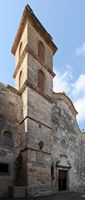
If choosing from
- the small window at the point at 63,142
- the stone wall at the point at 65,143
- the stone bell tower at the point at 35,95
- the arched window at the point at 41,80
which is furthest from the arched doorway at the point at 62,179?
the arched window at the point at 41,80

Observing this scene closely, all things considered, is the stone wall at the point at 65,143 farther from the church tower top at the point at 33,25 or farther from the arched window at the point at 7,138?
the church tower top at the point at 33,25

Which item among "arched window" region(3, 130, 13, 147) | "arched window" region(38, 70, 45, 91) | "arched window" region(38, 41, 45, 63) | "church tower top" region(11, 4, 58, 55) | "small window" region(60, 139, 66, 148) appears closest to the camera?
"arched window" region(3, 130, 13, 147)

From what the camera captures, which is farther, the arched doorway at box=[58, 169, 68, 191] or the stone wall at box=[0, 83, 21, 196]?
the arched doorway at box=[58, 169, 68, 191]

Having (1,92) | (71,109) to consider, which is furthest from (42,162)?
(71,109)

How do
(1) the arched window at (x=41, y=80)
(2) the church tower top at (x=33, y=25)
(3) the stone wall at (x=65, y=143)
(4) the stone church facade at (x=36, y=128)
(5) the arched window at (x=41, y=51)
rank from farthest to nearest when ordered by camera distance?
1. (5) the arched window at (x=41, y=51)
2. (3) the stone wall at (x=65, y=143)
3. (2) the church tower top at (x=33, y=25)
4. (1) the arched window at (x=41, y=80)
5. (4) the stone church facade at (x=36, y=128)

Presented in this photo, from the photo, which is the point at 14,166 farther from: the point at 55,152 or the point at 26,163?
the point at 55,152

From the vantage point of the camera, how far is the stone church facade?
12.1 m

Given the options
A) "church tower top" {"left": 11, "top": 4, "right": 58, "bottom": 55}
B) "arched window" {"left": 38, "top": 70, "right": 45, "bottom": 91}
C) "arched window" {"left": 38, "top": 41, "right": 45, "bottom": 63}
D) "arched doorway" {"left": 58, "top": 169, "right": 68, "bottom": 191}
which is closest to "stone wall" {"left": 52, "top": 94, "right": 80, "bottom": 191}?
"arched doorway" {"left": 58, "top": 169, "right": 68, "bottom": 191}

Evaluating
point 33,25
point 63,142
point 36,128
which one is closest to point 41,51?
point 33,25

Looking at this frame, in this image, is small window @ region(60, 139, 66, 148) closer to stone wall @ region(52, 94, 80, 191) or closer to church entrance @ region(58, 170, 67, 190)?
stone wall @ region(52, 94, 80, 191)

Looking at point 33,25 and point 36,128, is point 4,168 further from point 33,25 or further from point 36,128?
point 33,25

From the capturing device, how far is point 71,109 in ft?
62.3

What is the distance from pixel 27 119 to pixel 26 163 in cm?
232

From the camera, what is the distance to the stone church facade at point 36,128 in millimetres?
12125
